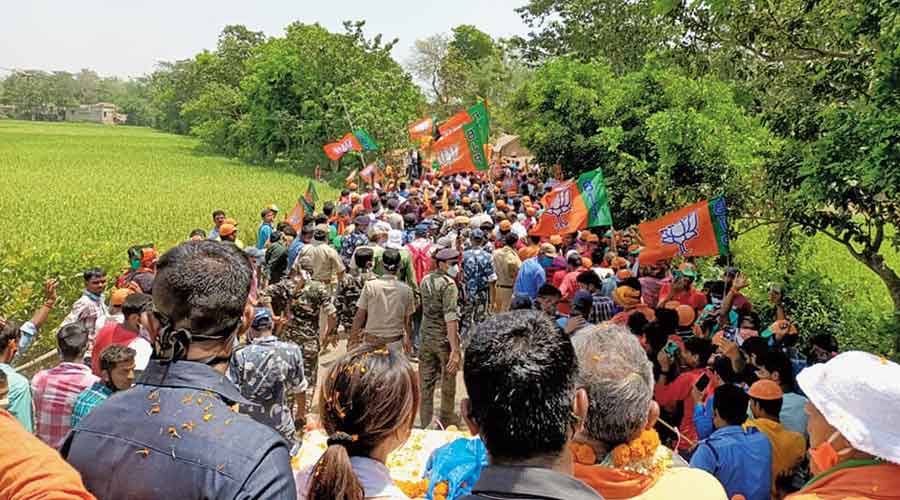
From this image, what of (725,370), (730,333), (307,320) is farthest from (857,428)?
(307,320)

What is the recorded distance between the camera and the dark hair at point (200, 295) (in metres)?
2.00

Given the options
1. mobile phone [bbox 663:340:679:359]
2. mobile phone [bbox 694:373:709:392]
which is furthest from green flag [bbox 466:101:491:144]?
mobile phone [bbox 694:373:709:392]

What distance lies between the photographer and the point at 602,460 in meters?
2.10

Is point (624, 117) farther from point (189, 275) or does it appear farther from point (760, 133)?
point (189, 275)

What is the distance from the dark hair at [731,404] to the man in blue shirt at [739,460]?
0.10 meters

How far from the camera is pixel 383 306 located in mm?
6027

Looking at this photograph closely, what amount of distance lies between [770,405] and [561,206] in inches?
196

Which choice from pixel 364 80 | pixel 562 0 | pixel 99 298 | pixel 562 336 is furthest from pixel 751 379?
pixel 364 80

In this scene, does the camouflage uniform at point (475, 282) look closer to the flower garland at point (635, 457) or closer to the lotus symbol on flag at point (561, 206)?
the lotus symbol on flag at point (561, 206)

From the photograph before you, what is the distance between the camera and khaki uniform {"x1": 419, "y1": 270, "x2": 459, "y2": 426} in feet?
20.2

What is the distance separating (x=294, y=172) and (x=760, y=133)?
1101 inches

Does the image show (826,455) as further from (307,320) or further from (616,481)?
(307,320)

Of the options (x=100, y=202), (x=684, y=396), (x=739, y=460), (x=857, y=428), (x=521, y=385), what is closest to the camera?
(x=521, y=385)

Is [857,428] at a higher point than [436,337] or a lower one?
higher
